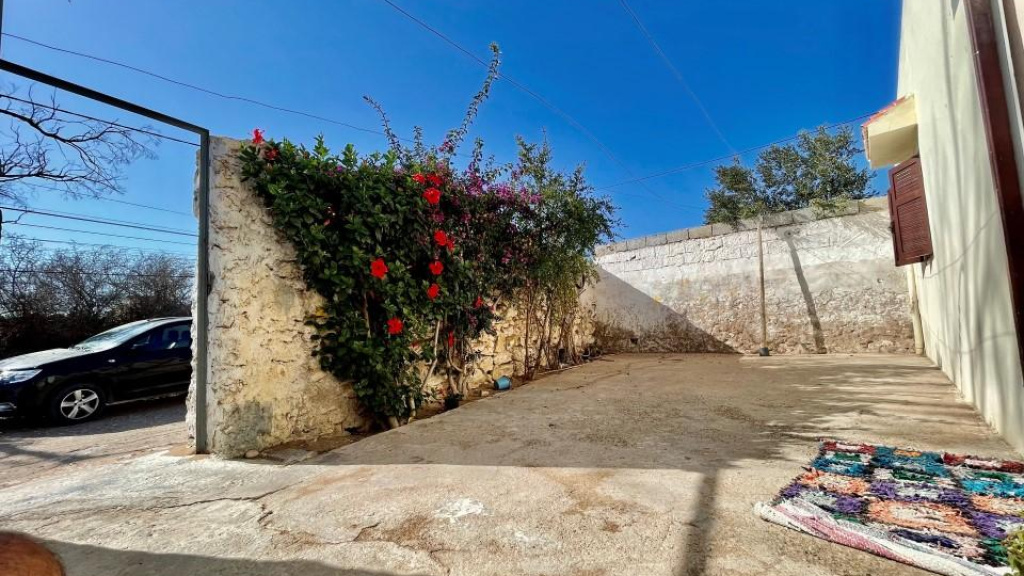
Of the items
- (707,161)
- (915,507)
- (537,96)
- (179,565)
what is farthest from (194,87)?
(707,161)

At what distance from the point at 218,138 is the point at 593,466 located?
9.83ft

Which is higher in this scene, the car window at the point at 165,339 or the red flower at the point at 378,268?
the red flower at the point at 378,268

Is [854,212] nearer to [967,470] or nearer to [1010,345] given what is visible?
[1010,345]

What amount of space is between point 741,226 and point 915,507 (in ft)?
21.6

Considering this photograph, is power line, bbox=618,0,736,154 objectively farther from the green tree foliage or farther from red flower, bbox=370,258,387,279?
red flower, bbox=370,258,387,279

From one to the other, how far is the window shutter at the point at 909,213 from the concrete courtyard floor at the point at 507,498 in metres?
1.71

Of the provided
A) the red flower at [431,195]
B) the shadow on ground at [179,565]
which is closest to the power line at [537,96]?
the red flower at [431,195]

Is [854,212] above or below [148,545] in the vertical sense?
above

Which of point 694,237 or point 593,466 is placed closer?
point 593,466

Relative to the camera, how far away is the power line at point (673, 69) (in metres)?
5.98

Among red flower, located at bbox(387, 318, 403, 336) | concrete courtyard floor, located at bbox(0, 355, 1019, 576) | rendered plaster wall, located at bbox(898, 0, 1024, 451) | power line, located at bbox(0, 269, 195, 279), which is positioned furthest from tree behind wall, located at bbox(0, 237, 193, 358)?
rendered plaster wall, located at bbox(898, 0, 1024, 451)

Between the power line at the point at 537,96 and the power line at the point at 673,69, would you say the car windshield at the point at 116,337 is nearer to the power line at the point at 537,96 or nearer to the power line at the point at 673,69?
the power line at the point at 537,96

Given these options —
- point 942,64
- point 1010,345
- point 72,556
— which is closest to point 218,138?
point 72,556

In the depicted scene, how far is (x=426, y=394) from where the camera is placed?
348 centimetres
